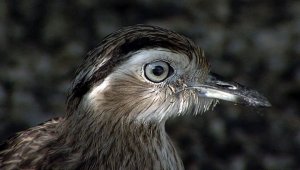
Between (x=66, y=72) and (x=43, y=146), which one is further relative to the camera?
(x=66, y=72)

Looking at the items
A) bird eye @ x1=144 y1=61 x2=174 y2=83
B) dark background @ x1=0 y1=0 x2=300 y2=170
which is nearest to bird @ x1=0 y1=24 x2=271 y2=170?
bird eye @ x1=144 y1=61 x2=174 y2=83

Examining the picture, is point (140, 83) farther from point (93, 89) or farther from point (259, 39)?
point (259, 39)

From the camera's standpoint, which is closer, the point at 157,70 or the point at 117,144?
the point at 157,70

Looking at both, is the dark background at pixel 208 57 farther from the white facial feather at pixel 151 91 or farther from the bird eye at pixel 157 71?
the bird eye at pixel 157 71

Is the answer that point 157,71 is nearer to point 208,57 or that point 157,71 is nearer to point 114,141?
point 114,141

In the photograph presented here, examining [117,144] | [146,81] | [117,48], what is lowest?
[117,144]

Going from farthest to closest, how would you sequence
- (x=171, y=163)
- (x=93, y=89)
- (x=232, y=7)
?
(x=232, y=7)
(x=171, y=163)
(x=93, y=89)

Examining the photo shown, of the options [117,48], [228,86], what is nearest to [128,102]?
[117,48]

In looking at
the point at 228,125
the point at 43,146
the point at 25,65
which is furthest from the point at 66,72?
the point at 43,146
